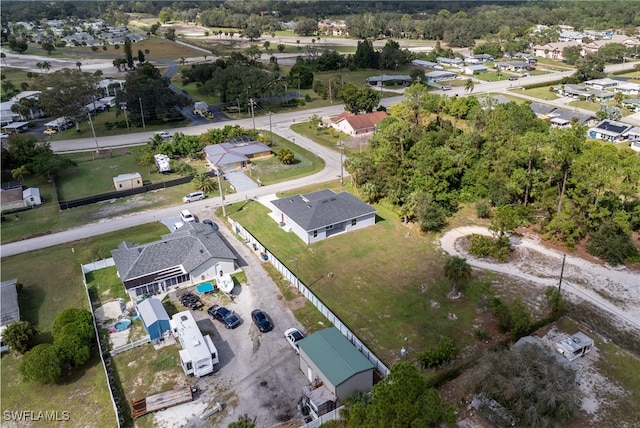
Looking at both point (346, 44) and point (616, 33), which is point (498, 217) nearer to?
point (346, 44)

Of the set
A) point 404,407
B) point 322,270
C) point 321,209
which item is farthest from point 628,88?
point 404,407

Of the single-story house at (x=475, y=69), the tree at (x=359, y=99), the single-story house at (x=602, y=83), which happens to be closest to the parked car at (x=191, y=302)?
the tree at (x=359, y=99)

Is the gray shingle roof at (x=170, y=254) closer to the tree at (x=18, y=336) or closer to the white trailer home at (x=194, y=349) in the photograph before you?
the white trailer home at (x=194, y=349)

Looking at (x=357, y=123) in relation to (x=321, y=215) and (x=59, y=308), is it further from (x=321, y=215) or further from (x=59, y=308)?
(x=59, y=308)

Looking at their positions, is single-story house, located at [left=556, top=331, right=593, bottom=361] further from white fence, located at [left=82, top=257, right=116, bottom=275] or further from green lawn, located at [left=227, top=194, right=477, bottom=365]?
white fence, located at [left=82, top=257, right=116, bottom=275]

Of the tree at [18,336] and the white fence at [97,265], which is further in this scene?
the white fence at [97,265]

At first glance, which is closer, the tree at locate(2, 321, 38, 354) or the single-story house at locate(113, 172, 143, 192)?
the tree at locate(2, 321, 38, 354)

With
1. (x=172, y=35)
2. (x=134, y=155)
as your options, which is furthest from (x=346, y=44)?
(x=134, y=155)

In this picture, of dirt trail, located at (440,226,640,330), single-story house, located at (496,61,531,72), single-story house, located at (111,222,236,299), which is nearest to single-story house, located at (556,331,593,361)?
dirt trail, located at (440,226,640,330)
